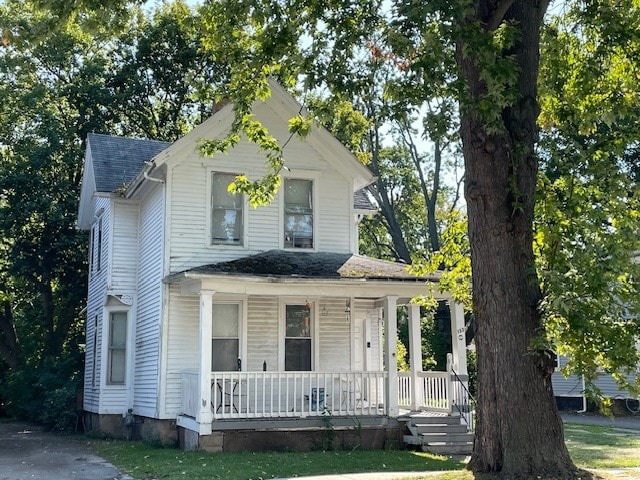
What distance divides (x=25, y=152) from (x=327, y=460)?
1852 cm

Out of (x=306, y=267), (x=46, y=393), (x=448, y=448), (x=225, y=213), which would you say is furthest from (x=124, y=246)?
(x=448, y=448)

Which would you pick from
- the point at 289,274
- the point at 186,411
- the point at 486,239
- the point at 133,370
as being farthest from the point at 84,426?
the point at 486,239

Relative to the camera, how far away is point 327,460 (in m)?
13.1

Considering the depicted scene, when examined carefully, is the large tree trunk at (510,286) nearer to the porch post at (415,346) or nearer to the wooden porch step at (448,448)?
the wooden porch step at (448,448)

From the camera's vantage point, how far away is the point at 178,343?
16.0m

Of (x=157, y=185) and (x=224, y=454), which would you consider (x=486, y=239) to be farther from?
(x=157, y=185)

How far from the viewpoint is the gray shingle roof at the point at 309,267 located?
14.8 metres

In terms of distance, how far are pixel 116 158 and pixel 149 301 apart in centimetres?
565

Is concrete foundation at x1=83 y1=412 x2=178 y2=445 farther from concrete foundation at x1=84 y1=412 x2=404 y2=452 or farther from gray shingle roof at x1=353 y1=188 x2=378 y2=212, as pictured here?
gray shingle roof at x1=353 y1=188 x2=378 y2=212

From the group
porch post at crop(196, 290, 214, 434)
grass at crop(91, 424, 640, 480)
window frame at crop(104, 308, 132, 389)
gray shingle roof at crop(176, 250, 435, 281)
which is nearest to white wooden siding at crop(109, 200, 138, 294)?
window frame at crop(104, 308, 132, 389)

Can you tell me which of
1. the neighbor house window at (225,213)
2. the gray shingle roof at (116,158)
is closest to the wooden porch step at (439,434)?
the neighbor house window at (225,213)

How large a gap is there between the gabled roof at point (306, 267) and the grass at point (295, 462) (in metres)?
3.50

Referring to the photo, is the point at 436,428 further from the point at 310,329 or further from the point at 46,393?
the point at 46,393

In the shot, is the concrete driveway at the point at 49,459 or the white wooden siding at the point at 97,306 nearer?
the concrete driveway at the point at 49,459
